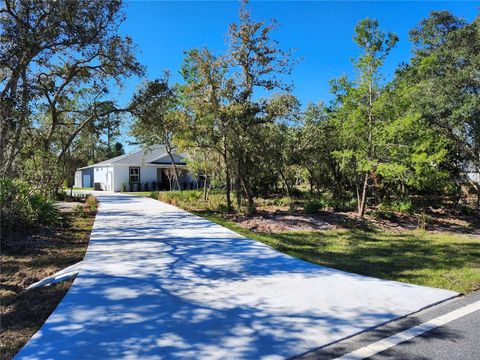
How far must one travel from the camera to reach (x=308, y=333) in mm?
3520

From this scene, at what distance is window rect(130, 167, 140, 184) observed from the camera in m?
31.8

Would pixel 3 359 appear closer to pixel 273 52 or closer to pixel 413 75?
pixel 273 52

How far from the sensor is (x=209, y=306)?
4211mm

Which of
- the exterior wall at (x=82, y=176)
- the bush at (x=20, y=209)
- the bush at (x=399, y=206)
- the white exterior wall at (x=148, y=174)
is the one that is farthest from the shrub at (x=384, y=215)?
the exterior wall at (x=82, y=176)

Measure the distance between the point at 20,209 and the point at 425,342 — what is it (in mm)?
8855

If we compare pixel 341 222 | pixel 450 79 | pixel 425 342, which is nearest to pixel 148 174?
pixel 341 222

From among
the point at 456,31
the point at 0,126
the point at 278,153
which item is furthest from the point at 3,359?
the point at 456,31

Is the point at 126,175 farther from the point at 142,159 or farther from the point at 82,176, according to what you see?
the point at 82,176

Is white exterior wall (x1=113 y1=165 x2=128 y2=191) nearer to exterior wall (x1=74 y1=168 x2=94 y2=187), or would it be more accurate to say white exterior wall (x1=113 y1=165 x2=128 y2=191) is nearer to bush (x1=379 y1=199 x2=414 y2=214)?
exterior wall (x1=74 y1=168 x2=94 y2=187)

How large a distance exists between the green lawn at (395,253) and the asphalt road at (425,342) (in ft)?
4.57

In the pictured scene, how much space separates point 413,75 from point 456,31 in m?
2.32

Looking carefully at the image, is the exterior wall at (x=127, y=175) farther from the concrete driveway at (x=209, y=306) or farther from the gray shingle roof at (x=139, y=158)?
the concrete driveway at (x=209, y=306)

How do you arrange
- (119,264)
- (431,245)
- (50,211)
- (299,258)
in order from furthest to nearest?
(50,211)
(431,245)
(299,258)
(119,264)

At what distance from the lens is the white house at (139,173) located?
102 ft
